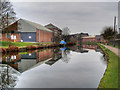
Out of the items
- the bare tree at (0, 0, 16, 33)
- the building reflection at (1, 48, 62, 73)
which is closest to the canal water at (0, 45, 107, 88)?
the building reflection at (1, 48, 62, 73)

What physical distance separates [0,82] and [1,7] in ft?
69.6

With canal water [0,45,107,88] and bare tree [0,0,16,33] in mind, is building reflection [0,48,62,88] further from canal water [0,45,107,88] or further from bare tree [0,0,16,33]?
bare tree [0,0,16,33]

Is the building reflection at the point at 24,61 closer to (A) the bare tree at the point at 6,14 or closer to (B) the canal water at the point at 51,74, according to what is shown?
(B) the canal water at the point at 51,74

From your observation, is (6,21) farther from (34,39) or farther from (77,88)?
(77,88)

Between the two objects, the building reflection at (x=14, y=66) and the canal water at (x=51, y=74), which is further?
the building reflection at (x=14, y=66)

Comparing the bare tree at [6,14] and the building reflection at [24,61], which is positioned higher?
the bare tree at [6,14]

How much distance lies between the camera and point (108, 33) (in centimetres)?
4719

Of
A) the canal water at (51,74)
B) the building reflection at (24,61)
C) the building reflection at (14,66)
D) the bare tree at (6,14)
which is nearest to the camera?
the canal water at (51,74)

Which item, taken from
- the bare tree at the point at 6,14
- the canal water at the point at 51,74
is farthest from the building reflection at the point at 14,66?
the bare tree at the point at 6,14

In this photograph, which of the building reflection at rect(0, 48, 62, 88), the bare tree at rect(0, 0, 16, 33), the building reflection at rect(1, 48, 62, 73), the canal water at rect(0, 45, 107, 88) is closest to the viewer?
the canal water at rect(0, 45, 107, 88)

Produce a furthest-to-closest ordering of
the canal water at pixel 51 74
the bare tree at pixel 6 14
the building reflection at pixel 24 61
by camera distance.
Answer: the bare tree at pixel 6 14
the building reflection at pixel 24 61
the canal water at pixel 51 74

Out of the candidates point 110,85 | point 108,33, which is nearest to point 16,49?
point 110,85

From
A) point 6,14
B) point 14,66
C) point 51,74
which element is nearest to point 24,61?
point 14,66

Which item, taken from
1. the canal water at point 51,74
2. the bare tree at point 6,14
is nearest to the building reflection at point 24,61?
the canal water at point 51,74
